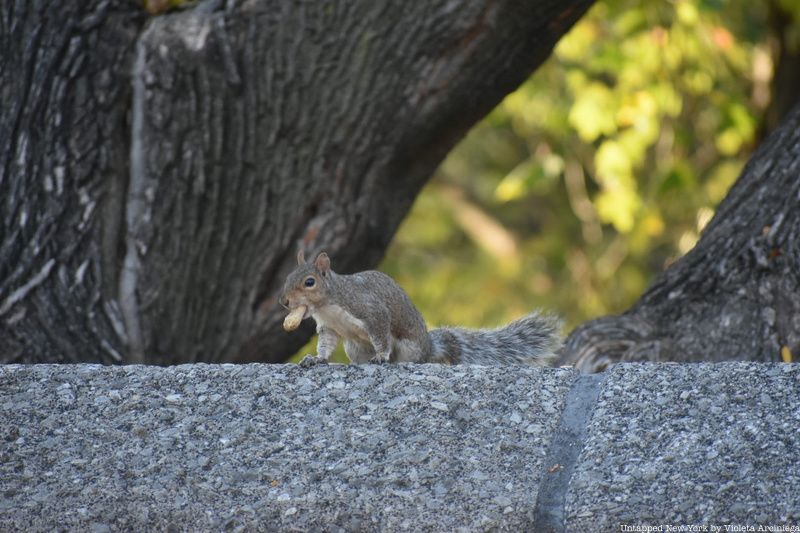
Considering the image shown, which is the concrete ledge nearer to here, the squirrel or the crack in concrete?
the crack in concrete

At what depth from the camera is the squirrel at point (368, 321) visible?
3.12 meters

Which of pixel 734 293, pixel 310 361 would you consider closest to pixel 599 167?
pixel 734 293

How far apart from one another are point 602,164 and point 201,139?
3.90 m

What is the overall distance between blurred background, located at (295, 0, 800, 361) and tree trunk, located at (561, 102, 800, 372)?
2.17 m

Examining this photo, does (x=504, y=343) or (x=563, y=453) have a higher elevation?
(x=563, y=453)

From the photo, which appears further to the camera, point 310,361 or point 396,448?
point 310,361

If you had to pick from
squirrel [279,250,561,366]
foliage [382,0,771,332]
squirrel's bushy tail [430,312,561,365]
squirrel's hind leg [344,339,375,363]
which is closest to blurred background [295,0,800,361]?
foliage [382,0,771,332]

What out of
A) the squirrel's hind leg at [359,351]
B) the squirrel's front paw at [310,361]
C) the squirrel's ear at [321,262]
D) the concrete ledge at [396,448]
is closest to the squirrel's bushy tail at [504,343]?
the squirrel's hind leg at [359,351]

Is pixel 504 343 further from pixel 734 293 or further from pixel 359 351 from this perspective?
pixel 734 293

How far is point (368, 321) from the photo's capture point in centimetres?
314

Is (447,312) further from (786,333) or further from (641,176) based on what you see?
(786,333)

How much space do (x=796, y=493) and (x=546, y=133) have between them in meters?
7.85

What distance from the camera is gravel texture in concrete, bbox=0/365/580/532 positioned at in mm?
2277

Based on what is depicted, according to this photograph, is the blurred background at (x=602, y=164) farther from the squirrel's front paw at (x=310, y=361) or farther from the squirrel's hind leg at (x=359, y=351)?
the squirrel's front paw at (x=310, y=361)
